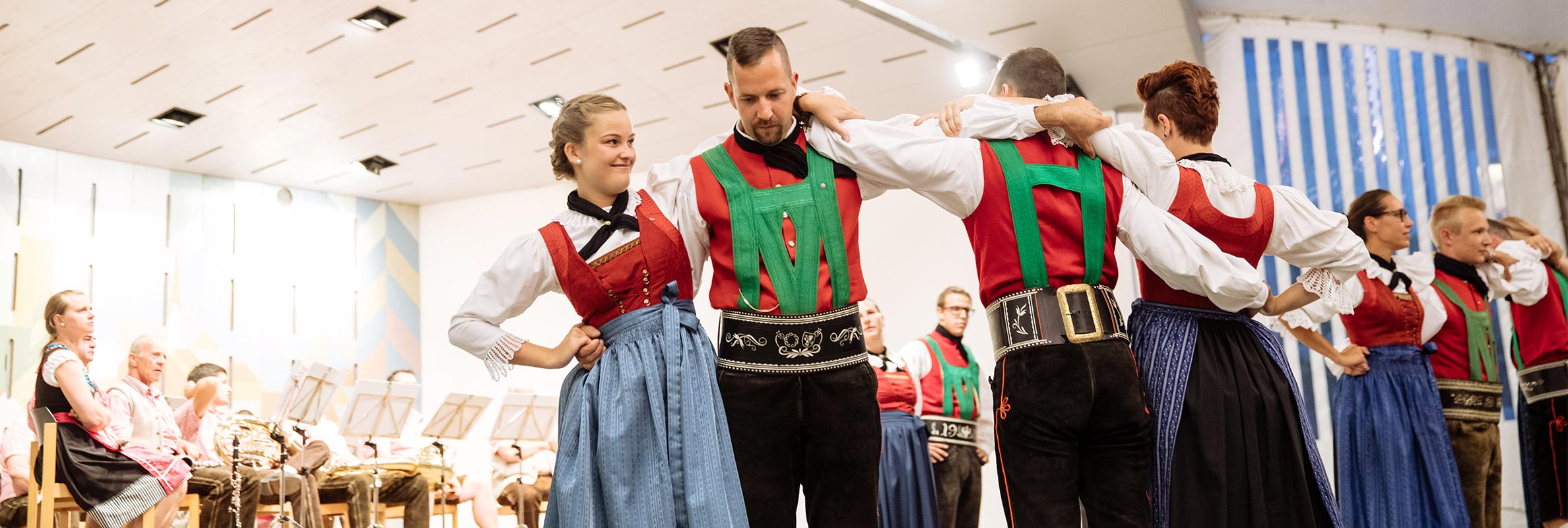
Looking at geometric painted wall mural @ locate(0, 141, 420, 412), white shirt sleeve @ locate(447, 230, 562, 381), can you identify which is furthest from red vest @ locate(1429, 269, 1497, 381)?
geometric painted wall mural @ locate(0, 141, 420, 412)

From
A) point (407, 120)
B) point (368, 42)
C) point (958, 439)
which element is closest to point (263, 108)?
point (407, 120)

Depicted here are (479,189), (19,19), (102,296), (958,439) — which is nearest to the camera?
(958,439)

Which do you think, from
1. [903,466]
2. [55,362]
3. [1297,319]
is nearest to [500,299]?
[1297,319]

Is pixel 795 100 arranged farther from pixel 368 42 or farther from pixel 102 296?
pixel 102 296

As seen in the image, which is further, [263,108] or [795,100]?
[263,108]

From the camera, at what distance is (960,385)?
570cm

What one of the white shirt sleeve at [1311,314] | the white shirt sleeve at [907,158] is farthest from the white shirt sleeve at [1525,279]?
the white shirt sleeve at [907,158]

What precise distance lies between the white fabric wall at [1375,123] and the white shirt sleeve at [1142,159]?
530cm

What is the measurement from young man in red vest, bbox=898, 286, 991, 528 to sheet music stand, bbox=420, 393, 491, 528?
2480 mm

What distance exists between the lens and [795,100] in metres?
2.30

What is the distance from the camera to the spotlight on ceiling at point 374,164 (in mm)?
9820

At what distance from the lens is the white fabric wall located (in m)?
6.84

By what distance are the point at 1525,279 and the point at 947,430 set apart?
259 cm

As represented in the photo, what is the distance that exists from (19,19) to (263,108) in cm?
188
